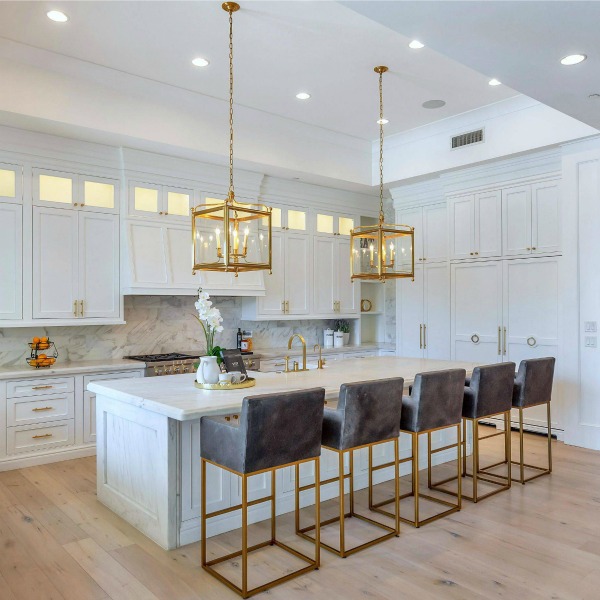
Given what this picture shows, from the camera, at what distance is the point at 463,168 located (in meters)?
6.08

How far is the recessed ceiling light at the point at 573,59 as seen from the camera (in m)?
2.94

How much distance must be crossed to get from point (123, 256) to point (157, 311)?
2.67ft

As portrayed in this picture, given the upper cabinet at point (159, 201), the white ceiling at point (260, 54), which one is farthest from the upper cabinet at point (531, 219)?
the upper cabinet at point (159, 201)

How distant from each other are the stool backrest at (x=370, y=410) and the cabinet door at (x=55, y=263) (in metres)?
3.10

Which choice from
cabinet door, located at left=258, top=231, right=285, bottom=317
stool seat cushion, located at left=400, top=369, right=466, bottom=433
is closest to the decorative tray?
stool seat cushion, located at left=400, top=369, right=466, bottom=433

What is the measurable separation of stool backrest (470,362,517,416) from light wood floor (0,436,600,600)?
2.06ft

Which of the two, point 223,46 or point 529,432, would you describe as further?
point 529,432

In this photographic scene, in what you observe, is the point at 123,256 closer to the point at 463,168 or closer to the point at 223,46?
the point at 223,46

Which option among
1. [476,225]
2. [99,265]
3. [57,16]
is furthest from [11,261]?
[476,225]

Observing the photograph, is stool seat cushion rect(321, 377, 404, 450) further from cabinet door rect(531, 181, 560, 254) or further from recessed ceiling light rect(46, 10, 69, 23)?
cabinet door rect(531, 181, 560, 254)

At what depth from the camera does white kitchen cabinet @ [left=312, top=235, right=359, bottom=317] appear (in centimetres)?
693

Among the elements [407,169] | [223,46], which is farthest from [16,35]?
[407,169]

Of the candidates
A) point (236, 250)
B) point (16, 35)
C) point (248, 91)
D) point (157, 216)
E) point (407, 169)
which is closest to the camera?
point (236, 250)

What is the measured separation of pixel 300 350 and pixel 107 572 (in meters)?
3.98
